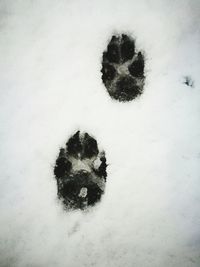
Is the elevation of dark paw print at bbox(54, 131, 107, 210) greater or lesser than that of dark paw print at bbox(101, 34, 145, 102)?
lesser

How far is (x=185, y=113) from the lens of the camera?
1.44 m

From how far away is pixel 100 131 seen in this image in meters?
1.43

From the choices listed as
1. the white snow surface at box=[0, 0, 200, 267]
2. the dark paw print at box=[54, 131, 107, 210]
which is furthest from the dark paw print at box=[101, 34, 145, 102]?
the dark paw print at box=[54, 131, 107, 210]

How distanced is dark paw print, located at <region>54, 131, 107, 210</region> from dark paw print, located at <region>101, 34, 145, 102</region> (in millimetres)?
242

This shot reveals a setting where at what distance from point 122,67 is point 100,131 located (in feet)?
0.91

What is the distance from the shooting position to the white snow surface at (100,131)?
139 cm

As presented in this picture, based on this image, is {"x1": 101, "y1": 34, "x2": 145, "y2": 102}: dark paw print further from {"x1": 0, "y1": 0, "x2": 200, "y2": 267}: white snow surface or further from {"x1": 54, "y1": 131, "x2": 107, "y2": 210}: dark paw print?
{"x1": 54, "y1": 131, "x2": 107, "y2": 210}: dark paw print

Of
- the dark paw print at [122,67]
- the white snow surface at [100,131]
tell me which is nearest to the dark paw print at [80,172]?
the white snow surface at [100,131]

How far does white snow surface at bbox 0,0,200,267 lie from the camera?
1395 mm

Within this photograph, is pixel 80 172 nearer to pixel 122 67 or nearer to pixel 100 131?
pixel 100 131

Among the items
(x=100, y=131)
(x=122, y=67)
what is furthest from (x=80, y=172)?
(x=122, y=67)

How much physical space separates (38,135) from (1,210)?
1.16 ft

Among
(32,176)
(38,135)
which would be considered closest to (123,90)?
(38,135)

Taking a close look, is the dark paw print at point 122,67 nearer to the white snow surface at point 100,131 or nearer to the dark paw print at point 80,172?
the white snow surface at point 100,131
